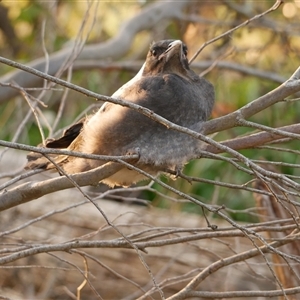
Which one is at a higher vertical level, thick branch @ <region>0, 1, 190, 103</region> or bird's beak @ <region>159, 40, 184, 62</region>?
thick branch @ <region>0, 1, 190, 103</region>

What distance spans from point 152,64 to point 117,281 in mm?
2365

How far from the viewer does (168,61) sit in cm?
266

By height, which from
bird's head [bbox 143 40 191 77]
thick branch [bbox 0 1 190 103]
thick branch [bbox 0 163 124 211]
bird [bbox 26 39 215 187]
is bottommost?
thick branch [bbox 0 163 124 211]

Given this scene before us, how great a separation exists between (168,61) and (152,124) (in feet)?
1.27

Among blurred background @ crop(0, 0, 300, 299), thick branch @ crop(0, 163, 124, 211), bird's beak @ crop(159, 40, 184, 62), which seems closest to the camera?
thick branch @ crop(0, 163, 124, 211)

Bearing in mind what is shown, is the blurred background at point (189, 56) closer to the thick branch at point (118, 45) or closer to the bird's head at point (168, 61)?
the thick branch at point (118, 45)

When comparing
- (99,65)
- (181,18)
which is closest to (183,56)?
(99,65)

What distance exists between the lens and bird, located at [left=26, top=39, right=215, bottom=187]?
236 centimetres

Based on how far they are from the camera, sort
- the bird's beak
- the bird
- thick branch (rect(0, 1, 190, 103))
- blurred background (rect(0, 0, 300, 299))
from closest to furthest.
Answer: the bird < the bird's beak < thick branch (rect(0, 1, 190, 103)) < blurred background (rect(0, 0, 300, 299))

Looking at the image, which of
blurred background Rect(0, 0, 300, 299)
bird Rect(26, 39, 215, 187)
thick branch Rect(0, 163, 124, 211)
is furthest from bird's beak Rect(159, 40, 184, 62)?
blurred background Rect(0, 0, 300, 299)

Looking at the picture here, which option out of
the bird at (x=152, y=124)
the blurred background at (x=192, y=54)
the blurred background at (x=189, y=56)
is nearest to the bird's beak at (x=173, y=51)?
the bird at (x=152, y=124)

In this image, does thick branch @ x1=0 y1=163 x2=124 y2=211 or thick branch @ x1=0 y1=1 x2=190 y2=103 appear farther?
thick branch @ x1=0 y1=1 x2=190 y2=103

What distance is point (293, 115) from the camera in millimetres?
6328

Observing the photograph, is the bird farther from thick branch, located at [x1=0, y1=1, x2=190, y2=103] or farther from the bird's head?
thick branch, located at [x1=0, y1=1, x2=190, y2=103]
